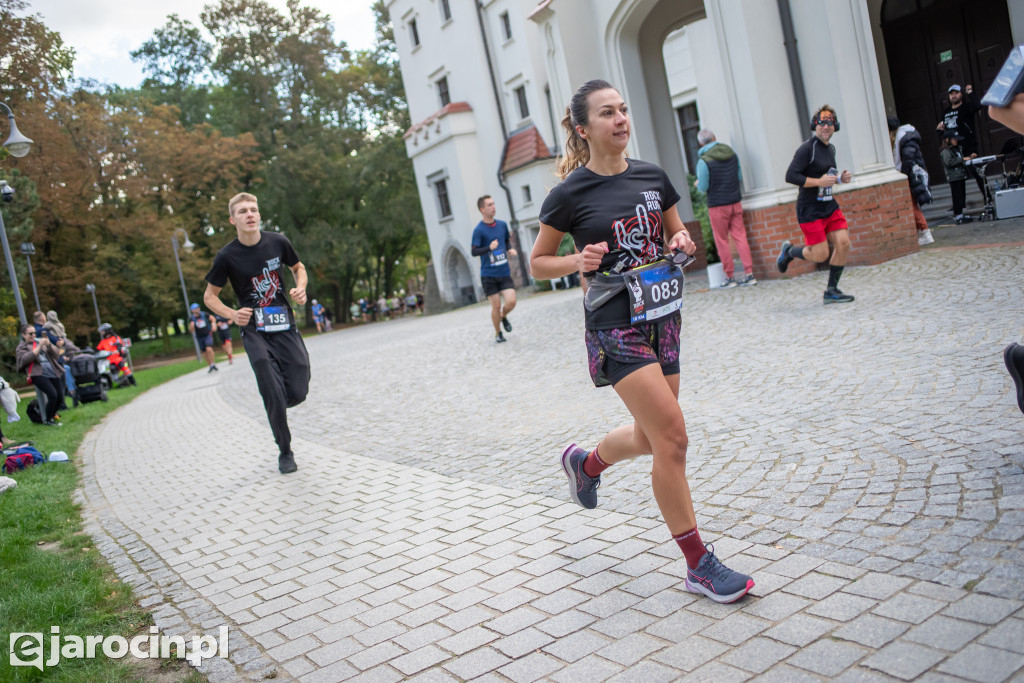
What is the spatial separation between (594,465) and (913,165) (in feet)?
37.0

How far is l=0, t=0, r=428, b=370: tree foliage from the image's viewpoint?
33719mm

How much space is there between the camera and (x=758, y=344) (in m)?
8.72

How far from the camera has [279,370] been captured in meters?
7.11

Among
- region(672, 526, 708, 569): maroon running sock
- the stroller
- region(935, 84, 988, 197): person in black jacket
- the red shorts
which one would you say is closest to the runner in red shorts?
the red shorts

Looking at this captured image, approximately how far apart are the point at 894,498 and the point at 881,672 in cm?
154

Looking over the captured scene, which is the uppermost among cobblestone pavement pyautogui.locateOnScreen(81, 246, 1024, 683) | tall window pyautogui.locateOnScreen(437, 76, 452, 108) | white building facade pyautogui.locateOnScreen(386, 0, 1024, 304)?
tall window pyautogui.locateOnScreen(437, 76, 452, 108)

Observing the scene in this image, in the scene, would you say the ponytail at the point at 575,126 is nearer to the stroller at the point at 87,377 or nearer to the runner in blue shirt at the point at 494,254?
the runner in blue shirt at the point at 494,254

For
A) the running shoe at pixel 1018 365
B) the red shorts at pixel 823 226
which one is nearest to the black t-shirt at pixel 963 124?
the red shorts at pixel 823 226

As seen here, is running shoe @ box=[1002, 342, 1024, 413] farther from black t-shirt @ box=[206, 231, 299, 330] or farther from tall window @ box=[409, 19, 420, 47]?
tall window @ box=[409, 19, 420, 47]

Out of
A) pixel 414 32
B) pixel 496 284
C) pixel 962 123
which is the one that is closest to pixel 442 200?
pixel 414 32

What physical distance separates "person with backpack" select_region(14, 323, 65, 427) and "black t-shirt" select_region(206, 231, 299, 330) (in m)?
7.89

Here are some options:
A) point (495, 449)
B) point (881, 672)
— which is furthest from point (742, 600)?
point (495, 449)

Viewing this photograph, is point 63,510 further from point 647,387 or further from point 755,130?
point 755,130

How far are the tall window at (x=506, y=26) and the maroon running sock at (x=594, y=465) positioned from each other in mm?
30013
